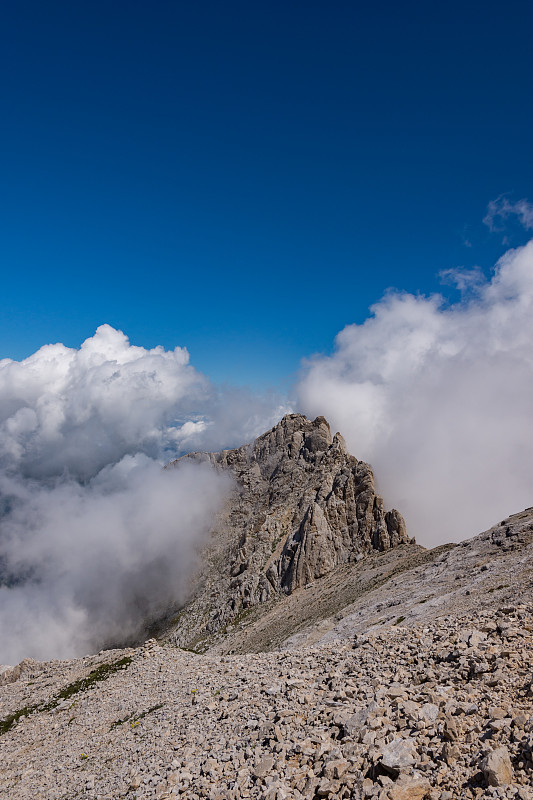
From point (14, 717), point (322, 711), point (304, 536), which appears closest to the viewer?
point (322, 711)

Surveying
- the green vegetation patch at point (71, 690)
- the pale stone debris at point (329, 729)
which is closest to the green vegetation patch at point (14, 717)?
the green vegetation patch at point (71, 690)

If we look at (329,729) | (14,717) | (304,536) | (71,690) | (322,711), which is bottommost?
(329,729)

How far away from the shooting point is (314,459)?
18950 cm

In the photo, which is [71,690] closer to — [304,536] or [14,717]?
[14,717]

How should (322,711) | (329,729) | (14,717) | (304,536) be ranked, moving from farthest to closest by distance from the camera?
(304,536)
(14,717)
(322,711)
(329,729)

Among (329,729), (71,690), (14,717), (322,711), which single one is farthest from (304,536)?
(329,729)

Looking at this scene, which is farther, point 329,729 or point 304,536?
point 304,536

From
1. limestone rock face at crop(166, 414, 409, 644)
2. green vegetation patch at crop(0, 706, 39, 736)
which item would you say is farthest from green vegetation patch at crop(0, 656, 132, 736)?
limestone rock face at crop(166, 414, 409, 644)

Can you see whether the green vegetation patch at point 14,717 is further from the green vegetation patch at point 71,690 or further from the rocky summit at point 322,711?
the rocky summit at point 322,711

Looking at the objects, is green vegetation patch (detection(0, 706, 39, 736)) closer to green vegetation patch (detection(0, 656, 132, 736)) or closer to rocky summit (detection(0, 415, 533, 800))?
green vegetation patch (detection(0, 656, 132, 736))

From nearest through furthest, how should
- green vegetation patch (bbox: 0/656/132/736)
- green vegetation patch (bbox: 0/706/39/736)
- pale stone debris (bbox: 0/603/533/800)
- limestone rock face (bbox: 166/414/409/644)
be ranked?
pale stone debris (bbox: 0/603/533/800)
green vegetation patch (bbox: 0/706/39/736)
green vegetation patch (bbox: 0/656/132/736)
limestone rock face (bbox: 166/414/409/644)

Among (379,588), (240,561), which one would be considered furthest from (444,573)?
(240,561)

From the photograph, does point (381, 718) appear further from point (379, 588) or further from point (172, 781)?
point (379, 588)

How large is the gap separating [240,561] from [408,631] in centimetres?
14881
